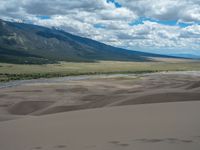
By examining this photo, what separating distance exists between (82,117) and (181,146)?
21.5 ft

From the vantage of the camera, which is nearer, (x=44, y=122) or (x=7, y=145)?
(x=7, y=145)

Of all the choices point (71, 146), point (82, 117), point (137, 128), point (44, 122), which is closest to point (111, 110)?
point (82, 117)

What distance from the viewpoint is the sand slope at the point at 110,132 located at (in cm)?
919

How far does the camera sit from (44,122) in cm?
1369

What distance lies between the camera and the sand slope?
9.19 m

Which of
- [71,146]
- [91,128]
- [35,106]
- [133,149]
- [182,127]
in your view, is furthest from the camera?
[35,106]

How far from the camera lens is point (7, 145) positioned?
9.91m

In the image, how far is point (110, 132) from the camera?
1102 centimetres

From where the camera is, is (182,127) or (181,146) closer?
(181,146)

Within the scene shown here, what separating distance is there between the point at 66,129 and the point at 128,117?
2.95m

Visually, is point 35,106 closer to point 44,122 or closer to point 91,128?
point 44,122

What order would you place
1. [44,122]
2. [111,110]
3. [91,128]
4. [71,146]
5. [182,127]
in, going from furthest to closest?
[111,110]
[44,122]
[91,128]
[182,127]
[71,146]

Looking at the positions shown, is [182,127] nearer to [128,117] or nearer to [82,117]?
[128,117]

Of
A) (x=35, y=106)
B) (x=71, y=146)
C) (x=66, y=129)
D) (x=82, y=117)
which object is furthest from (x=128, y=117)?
(x=35, y=106)
